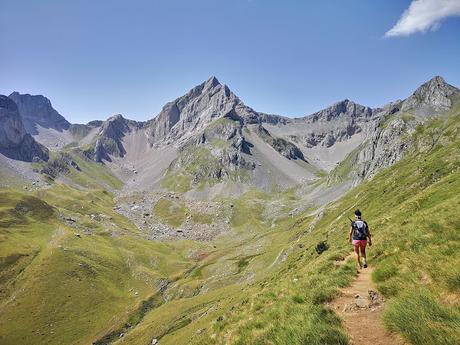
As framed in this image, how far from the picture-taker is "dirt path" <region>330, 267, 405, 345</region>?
1088cm

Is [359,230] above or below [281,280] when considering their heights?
above

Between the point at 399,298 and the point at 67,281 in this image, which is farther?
the point at 67,281

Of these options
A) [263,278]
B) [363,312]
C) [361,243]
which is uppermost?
[361,243]

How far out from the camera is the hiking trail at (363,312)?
1087 cm

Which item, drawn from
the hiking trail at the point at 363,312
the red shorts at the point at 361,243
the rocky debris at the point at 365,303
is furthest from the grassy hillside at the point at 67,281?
the rocky debris at the point at 365,303

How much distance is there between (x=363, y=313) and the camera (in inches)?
543

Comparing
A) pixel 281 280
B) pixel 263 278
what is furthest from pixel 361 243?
pixel 263 278

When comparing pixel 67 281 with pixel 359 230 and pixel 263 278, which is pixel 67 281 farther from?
pixel 359 230

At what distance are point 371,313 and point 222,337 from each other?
1013 cm

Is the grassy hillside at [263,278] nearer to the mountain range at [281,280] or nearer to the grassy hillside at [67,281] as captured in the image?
the mountain range at [281,280]

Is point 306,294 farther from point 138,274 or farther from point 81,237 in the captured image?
point 81,237

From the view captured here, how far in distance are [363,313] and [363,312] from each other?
109 mm

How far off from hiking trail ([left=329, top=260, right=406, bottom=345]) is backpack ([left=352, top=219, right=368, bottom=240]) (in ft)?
12.8

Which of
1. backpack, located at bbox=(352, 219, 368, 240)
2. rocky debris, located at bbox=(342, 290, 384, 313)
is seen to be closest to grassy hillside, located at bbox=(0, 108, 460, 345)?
rocky debris, located at bbox=(342, 290, 384, 313)
